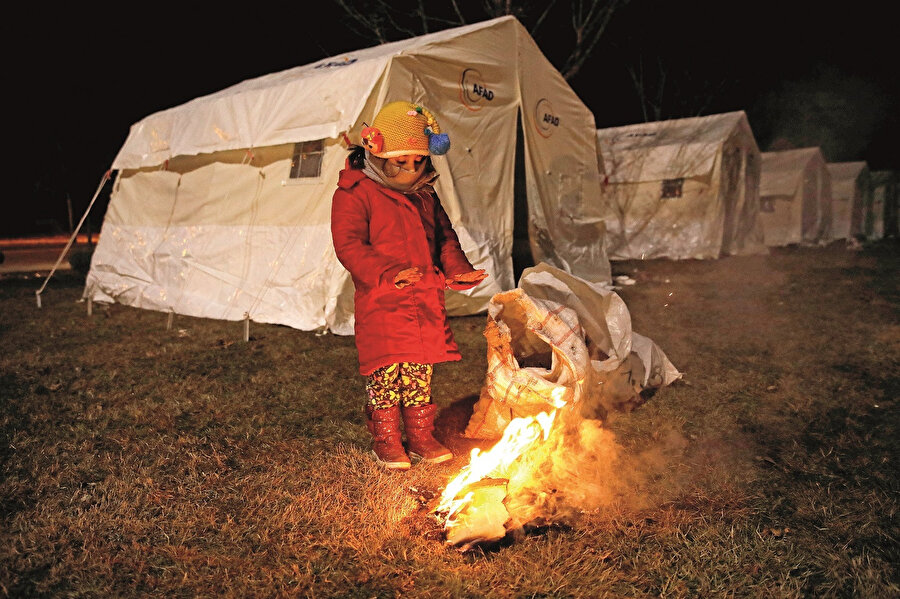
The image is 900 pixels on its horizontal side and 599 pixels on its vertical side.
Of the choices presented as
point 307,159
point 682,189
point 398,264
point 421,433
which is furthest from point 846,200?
point 398,264

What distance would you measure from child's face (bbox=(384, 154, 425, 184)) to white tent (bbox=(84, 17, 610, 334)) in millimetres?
3080

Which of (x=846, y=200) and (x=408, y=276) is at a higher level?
(x=408, y=276)

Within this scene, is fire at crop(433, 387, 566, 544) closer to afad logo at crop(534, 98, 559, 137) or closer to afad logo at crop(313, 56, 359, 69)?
afad logo at crop(313, 56, 359, 69)

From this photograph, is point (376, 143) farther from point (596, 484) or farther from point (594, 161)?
point (594, 161)

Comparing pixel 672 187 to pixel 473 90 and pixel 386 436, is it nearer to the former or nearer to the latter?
pixel 473 90

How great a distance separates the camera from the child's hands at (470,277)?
2.75 m

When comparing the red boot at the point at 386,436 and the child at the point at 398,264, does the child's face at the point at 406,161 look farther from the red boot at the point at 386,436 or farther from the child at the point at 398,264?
the red boot at the point at 386,436

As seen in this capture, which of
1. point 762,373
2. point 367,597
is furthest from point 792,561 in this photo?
point 762,373

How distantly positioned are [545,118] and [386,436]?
6.09 m

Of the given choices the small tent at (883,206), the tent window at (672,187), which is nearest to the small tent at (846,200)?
the small tent at (883,206)

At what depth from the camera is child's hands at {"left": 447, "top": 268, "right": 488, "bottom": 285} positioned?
2.75m

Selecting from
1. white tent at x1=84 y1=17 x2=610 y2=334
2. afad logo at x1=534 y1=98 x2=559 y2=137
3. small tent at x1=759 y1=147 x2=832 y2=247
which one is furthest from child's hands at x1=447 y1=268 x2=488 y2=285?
small tent at x1=759 y1=147 x2=832 y2=247

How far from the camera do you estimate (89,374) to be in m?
4.47

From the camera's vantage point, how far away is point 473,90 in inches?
263
